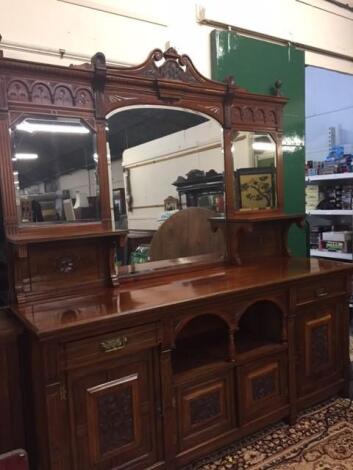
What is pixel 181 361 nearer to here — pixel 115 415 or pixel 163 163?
pixel 115 415

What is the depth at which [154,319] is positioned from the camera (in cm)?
154

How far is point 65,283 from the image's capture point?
1729 millimetres

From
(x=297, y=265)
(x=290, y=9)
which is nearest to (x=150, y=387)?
(x=297, y=265)

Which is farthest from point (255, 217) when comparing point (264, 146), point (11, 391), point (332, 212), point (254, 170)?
point (332, 212)

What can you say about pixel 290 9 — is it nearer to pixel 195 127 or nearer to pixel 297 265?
pixel 195 127

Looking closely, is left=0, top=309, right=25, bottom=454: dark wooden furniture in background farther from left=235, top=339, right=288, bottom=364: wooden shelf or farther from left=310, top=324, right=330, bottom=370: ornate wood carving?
left=310, top=324, right=330, bottom=370: ornate wood carving

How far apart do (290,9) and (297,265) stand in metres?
1.83

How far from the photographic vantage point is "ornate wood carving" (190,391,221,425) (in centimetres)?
171

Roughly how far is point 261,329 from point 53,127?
147 cm

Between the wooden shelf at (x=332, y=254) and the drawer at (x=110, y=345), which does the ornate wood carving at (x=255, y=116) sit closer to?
the drawer at (x=110, y=345)

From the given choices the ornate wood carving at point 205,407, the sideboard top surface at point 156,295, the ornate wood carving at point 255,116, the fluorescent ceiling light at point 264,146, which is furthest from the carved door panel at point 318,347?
the ornate wood carving at point 255,116

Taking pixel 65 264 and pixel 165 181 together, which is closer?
pixel 65 264

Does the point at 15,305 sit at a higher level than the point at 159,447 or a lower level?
higher

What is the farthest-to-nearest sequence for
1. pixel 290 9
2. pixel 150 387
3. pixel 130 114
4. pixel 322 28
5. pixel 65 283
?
pixel 322 28 → pixel 290 9 → pixel 130 114 → pixel 65 283 → pixel 150 387
